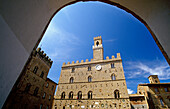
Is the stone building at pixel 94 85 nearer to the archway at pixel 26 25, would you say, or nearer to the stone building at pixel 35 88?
the stone building at pixel 35 88

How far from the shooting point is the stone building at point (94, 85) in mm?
16942

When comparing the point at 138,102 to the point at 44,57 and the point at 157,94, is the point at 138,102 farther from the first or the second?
the point at 44,57

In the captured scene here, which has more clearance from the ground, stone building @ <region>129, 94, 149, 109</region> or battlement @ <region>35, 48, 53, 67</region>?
Answer: battlement @ <region>35, 48, 53, 67</region>

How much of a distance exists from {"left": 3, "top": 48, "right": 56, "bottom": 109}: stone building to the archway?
1103 centimetres

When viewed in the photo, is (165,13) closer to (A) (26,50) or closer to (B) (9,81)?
(A) (26,50)

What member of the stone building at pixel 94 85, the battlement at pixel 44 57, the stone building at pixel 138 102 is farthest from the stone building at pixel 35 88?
the stone building at pixel 138 102

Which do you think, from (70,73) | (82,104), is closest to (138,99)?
(82,104)

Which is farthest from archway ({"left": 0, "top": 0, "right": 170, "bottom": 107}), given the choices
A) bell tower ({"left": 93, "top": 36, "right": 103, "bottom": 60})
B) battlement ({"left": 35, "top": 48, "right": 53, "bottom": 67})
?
bell tower ({"left": 93, "top": 36, "right": 103, "bottom": 60})

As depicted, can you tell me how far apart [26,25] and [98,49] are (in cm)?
2332

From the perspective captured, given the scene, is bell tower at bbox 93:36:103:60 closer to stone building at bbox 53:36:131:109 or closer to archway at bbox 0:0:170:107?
stone building at bbox 53:36:131:109

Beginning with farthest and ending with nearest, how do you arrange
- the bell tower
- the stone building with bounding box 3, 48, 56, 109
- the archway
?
the bell tower
the stone building with bounding box 3, 48, 56, 109
the archway

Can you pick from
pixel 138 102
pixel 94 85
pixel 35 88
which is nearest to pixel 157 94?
pixel 138 102

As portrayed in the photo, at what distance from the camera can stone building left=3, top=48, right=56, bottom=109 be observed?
12309mm

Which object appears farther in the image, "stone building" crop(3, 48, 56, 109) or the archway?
"stone building" crop(3, 48, 56, 109)
